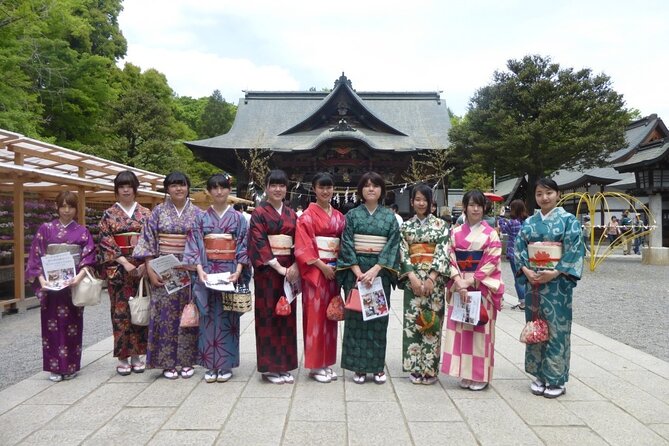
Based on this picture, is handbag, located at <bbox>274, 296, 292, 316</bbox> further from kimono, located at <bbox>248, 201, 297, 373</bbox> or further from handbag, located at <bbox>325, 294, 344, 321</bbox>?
handbag, located at <bbox>325, 294, 344, 321</bbox>

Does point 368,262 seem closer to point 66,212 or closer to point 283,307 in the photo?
point 283,307

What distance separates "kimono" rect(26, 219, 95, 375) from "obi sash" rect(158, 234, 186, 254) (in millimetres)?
694

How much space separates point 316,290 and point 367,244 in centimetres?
58

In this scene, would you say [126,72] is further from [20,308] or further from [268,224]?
[268,224]

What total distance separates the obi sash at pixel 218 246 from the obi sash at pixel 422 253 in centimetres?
154

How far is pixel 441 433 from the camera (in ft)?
9.20

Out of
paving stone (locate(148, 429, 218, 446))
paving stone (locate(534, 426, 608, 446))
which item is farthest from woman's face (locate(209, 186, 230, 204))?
paving stone (locate(534, 426, 608, 446))

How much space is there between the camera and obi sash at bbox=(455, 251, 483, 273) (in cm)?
369

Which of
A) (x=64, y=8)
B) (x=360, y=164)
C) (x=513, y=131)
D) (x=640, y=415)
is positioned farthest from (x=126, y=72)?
(x=640, y=415)

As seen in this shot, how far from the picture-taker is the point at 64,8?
16219 millimetres

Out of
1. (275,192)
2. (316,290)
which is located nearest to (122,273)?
(275,192)

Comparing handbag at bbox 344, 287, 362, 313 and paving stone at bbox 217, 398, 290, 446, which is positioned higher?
handbag at bbox 344, 287, 362, 313

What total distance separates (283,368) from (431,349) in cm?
123

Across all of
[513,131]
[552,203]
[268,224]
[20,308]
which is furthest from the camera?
[513,131]
